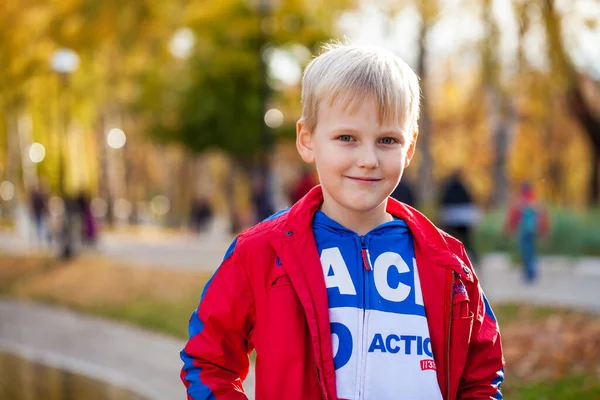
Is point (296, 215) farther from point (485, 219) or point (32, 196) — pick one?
point (32, 196)

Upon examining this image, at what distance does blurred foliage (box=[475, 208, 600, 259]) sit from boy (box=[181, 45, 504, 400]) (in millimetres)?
15551

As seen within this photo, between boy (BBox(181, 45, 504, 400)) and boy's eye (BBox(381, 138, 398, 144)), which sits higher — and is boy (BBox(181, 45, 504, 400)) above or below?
below

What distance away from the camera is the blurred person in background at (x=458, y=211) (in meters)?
14.1

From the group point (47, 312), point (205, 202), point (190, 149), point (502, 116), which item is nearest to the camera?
point (47, 312)

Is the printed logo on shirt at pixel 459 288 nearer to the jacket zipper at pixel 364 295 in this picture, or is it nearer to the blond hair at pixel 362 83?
the jacket zipper at pixel 364 295

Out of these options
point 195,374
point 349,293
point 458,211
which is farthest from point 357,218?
point 458,211

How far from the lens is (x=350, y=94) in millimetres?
2195

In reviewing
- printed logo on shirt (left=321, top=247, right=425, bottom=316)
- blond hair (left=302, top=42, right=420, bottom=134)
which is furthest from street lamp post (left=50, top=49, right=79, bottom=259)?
printed logo on shirt (left=321, top=247, right=425, bottom=316)

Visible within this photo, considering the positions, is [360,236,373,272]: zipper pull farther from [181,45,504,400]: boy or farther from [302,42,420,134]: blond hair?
[302,42,420,134]: blond hair

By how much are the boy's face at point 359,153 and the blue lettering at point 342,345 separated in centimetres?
31

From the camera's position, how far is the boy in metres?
2.19

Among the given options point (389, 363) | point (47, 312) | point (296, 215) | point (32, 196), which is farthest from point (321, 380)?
point (32, 196)

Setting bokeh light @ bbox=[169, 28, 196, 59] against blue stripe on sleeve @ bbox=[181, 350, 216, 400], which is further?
bokeh light @ bbox=[169, 28, 196, 59]

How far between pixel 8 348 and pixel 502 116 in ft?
67.2
